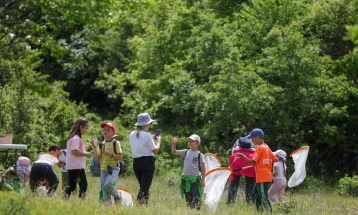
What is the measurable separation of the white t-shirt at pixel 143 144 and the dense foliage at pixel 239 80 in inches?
355

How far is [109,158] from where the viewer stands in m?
12.8

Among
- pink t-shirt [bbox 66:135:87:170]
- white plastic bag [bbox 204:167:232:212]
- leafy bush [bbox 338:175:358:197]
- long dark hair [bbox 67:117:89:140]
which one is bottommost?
leafy bush [bbox 338:175:358:197]

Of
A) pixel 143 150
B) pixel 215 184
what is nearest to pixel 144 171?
pixel 143 150

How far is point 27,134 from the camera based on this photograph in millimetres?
29047

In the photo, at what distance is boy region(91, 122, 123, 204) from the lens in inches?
500

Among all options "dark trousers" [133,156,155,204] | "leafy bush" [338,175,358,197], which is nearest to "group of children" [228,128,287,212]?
"dark trousers" [133,156,155,204]

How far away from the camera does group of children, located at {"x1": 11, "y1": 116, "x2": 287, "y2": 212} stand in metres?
12.8

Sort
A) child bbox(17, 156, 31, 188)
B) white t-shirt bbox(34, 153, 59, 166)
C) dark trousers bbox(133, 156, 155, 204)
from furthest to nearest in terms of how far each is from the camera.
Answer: child bbox(17, 156, 31, 188)
white t-shirt bbox(34, 153, 59, 166)
dark trousers bbox(133, 156, 155, 204)

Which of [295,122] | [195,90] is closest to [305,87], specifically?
[295,122]

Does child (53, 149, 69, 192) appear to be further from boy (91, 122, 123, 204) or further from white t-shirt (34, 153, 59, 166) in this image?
boy (91, 122, 123, 204)

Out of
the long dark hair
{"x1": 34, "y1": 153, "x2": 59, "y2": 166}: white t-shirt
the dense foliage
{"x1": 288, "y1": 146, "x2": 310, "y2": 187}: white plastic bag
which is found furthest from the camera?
the dense foliage

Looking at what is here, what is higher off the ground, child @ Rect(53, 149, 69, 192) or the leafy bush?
child @ Rect(53, 149, 69, 192)

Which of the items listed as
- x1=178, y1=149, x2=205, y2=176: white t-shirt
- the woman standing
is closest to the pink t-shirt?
the woman standing

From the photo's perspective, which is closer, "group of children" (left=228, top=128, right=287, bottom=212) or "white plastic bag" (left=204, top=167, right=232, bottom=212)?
"group of children" (left=228, top=128, right=287, bottom=212)
